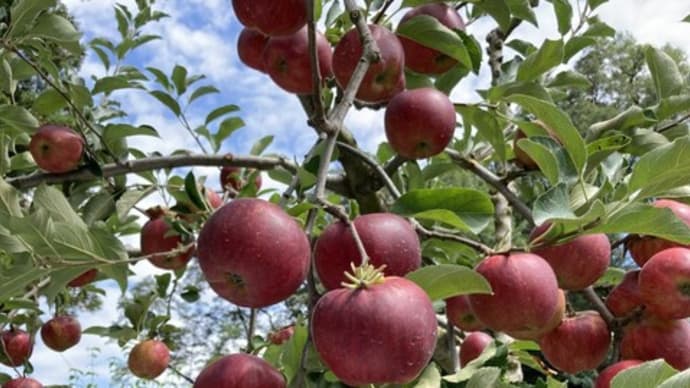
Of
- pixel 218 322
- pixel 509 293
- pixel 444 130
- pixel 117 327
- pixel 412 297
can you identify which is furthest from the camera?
pixel 218 322

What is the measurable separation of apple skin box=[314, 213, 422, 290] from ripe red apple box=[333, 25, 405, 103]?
1.07 feet

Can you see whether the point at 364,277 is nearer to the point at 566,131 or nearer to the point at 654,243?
the point at 566,131

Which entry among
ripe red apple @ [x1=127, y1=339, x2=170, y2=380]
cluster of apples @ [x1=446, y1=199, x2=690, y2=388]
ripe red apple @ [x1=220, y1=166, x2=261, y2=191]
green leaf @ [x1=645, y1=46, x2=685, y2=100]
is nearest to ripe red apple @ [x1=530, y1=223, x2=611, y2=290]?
cluster of apples @ [x1=446, y1=199, x2=690, y2=388]

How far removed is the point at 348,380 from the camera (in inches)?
25.5

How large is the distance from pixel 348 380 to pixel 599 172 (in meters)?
0.58

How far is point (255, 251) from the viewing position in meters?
Answer: 0.70

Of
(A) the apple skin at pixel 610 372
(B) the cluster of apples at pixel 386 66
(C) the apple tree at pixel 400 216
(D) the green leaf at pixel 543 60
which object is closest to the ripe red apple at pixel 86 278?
(C) the apple tree at pixel 400 216

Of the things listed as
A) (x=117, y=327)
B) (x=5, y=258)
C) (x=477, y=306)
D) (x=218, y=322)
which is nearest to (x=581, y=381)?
(x=117, y=327)

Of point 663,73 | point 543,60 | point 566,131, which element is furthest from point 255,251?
point 663,73

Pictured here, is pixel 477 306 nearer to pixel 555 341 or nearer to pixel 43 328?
pixel 555 341

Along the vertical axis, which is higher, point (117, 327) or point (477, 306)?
point (477, 306)

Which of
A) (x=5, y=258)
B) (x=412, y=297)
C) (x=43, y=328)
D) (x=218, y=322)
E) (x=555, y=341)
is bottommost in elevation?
(x=218, y=322)

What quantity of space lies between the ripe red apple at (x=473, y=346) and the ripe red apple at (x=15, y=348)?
1.25 meters

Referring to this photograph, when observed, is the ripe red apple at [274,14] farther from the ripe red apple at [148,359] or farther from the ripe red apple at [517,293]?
the ripe red apple at [148,359]
